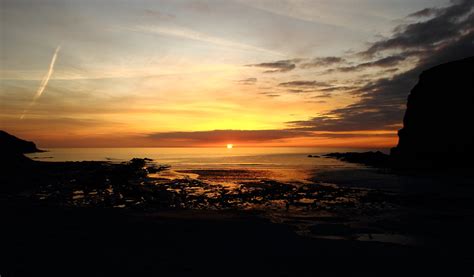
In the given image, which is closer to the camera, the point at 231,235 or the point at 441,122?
the point at 231,235

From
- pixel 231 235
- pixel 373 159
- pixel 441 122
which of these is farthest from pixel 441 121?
pixel 231 235

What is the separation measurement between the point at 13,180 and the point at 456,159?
212 feet

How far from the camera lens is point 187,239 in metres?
13.3

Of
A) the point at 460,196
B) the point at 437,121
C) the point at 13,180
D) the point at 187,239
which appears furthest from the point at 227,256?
the point at 437,121

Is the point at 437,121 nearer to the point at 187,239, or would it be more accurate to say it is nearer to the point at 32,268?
the point at 187,239

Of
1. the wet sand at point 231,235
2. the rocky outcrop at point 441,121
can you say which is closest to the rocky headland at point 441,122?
the rocky outcrop at point 441,121

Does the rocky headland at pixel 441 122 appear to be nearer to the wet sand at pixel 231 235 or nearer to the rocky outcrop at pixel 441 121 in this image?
the rocky outcrop at pixel 441 121

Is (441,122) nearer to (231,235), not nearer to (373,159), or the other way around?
(373,159)

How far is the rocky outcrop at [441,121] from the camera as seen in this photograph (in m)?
54.3

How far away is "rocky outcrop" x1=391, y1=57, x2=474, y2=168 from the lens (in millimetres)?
54312

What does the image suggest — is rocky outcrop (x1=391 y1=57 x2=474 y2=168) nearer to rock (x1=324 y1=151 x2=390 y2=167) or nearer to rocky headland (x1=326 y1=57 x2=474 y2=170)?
rocky headland (x1=326 y1=57 x2=474 y2=170)

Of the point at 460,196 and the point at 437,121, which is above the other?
the point at 437,121

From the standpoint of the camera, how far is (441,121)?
6022 centimetres

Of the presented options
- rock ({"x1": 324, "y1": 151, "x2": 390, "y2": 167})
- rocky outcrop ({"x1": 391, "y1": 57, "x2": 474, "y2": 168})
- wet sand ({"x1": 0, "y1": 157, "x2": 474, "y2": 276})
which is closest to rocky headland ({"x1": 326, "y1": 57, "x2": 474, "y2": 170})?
rocky outcrop ({"x1": 391, "y1": 57, "x2": 474, "y2": 168})
